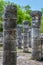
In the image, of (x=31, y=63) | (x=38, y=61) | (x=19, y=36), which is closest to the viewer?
(x=31, y=63)

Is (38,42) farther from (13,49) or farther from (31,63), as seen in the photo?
(13,49)

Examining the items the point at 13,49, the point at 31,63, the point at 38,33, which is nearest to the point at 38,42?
the point at 38,33

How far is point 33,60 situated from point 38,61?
0.22m

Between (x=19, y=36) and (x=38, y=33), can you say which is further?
(x=19, y=36)

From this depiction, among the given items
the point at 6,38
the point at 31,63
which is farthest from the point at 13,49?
the point at 31,63

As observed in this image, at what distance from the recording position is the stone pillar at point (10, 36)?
5.89m

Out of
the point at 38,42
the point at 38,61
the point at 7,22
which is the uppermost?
the point at 7,22

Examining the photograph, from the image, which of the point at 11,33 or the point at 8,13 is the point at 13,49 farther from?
the point at 8,13

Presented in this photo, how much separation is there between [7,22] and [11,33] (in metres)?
0.31

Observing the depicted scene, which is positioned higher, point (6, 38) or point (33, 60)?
point (6, 38)

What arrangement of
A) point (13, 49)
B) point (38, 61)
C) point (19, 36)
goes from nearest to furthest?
1. point (13, 49)
2. point (38, 61)
3. point (19, 36)

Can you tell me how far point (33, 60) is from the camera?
9797 millimetres

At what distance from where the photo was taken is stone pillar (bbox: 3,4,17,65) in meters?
5.89

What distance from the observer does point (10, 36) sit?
5.89 m
